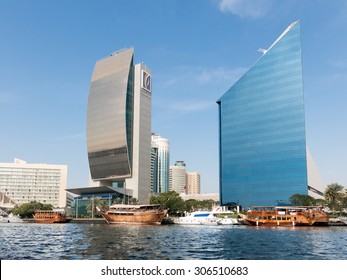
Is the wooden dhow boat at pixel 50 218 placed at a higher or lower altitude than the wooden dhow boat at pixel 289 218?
lower

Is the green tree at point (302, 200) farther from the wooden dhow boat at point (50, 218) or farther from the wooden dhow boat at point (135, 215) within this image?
the wooden dhow boat at point (50, 218)

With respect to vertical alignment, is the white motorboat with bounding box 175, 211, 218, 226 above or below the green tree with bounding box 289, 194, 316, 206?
below

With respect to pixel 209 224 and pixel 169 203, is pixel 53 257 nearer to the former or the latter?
pixel 209 224

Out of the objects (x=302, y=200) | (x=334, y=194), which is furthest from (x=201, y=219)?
(x=334, y=194)

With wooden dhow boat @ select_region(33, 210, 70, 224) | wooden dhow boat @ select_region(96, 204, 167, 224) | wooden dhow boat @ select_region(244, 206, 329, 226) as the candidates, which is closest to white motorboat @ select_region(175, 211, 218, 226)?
wooden dhow boat @ select_region(96, 204, 167, 224)

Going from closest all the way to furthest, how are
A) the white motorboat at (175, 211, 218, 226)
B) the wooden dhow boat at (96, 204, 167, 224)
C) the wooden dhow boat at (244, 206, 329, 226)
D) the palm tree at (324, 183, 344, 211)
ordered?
the wooden dhow boat at (244, 206, 329, 226) < the white motorboat at (175, 211, 218, 226) < the wooden dhow boat at (96, 204, 167, 224) < the palm tree at (324, 183, 344, 211)

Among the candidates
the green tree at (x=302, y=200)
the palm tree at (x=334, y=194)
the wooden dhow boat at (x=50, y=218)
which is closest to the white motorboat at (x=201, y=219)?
the green tree at (x=302, y=200)

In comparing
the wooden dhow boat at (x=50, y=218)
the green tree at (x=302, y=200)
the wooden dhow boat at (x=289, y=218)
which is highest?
the green tree at (x=302, y=200)

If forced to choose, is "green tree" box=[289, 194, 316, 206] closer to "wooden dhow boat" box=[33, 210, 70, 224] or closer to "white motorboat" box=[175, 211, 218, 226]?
"white motorboat" box=[175, 211, 218, 226]

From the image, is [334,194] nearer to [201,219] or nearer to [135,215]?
[201,219]
